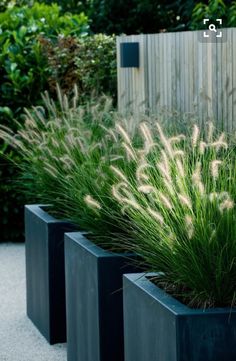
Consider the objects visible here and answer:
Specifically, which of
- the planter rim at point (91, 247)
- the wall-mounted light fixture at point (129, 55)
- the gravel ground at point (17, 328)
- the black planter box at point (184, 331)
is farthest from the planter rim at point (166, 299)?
the wall-mounted light fixture at point (129, 55)

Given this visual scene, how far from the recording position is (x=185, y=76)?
8289mm

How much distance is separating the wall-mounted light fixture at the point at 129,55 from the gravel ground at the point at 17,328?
199 centimetres

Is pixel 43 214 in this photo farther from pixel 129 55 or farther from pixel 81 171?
pixel 129 55

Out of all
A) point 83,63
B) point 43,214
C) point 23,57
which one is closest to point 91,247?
point 43,214

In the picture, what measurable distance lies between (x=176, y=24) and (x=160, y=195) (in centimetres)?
1508

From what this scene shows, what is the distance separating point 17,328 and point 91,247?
5.89ft

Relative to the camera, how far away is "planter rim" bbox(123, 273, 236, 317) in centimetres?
401

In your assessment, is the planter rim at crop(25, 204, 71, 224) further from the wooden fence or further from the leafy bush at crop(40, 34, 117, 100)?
the leafy bush at crop(40, 34, 117, 100)

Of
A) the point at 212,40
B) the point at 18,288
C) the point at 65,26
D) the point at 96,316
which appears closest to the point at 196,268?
the point at 96,316

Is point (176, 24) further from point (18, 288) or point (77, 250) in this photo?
point (77, 250)

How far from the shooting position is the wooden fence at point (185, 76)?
753 cm

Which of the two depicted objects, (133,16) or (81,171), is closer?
(81,171)

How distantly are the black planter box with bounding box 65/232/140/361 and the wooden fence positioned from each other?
1637 mm

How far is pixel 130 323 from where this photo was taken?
15.2 feet
